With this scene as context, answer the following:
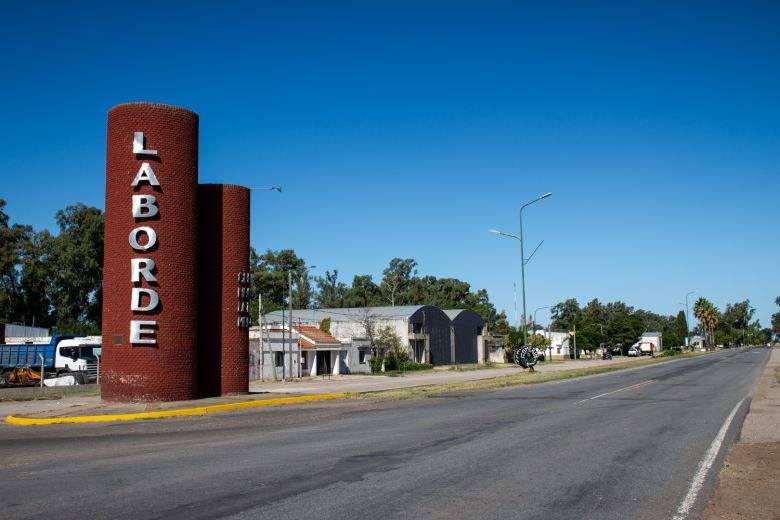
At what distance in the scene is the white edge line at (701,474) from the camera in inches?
322

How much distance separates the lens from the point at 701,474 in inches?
410

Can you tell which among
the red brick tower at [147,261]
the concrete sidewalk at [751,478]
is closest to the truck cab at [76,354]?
the red brick tower at [147,261]

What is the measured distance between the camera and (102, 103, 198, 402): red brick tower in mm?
23547

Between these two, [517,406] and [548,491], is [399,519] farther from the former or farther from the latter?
[517,406]

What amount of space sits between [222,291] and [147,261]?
434cm

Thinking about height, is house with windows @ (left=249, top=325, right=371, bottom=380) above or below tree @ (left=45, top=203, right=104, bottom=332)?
below

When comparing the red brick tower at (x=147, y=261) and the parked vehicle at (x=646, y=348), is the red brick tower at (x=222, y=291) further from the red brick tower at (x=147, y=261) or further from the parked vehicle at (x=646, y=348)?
the parked vehicle at (x=646, y=348)

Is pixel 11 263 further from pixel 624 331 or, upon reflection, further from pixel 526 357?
pixel 624 331

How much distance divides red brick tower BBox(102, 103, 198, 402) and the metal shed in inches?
2406

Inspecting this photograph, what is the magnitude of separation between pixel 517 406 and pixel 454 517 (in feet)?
48.0

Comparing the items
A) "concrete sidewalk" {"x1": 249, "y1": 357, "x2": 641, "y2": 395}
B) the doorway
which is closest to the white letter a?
"concrete sidewalk" {"x1": 249, "y1": 357, "x2": 641, "y2": 395}

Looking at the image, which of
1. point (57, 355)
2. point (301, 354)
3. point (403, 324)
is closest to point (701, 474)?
point (57, 355)

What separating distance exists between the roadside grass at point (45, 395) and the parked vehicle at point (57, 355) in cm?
1161

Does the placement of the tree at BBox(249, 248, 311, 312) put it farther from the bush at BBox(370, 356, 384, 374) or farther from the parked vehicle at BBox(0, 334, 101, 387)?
the parked vehicle at BBox(0, 334, 101, 387)
